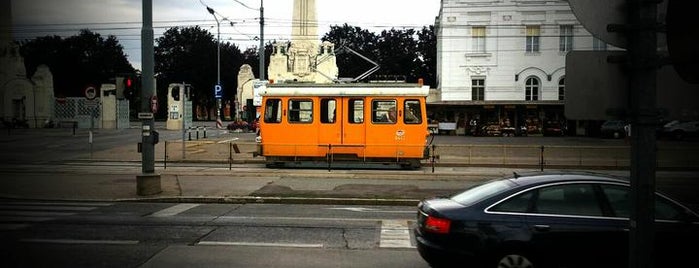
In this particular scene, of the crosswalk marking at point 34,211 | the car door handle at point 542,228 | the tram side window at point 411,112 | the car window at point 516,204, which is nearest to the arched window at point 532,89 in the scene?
the tram side window at point 411,112

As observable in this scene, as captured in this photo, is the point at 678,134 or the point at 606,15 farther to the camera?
the point at 678,134

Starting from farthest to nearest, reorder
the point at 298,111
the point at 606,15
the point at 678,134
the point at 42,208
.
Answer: the point at 678,134 < the point at 298,111 < the point at 42,208 < the point at 606,15

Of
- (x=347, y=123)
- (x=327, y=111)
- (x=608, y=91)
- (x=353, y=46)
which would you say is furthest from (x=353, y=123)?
(x=353, y=46)

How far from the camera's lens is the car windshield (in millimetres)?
7285

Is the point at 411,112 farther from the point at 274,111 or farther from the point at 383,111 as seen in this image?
the point at 274,111

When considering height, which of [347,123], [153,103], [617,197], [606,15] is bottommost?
[617,197]

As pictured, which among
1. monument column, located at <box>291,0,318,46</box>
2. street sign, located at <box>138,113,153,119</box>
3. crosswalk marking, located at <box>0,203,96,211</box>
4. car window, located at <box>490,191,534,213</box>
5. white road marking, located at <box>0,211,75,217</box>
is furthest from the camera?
monument column, located at <box>291,0,318,46</box>

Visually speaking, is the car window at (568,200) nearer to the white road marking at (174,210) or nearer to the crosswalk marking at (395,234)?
the crosswalk marking at (395,234)

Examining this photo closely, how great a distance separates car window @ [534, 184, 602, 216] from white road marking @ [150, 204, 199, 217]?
831 centimetres

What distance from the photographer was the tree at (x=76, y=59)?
99169 millimetres

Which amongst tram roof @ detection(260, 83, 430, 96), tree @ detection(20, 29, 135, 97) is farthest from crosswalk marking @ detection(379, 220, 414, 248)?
tree @ detection(20, 29, 135, 97)

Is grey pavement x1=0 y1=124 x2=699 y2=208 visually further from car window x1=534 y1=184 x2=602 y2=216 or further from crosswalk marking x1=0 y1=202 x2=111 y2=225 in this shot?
car window x1=534 y1=184 x2=602 y2=216

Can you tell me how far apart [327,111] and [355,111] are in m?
1.05

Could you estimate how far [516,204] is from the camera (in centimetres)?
700
